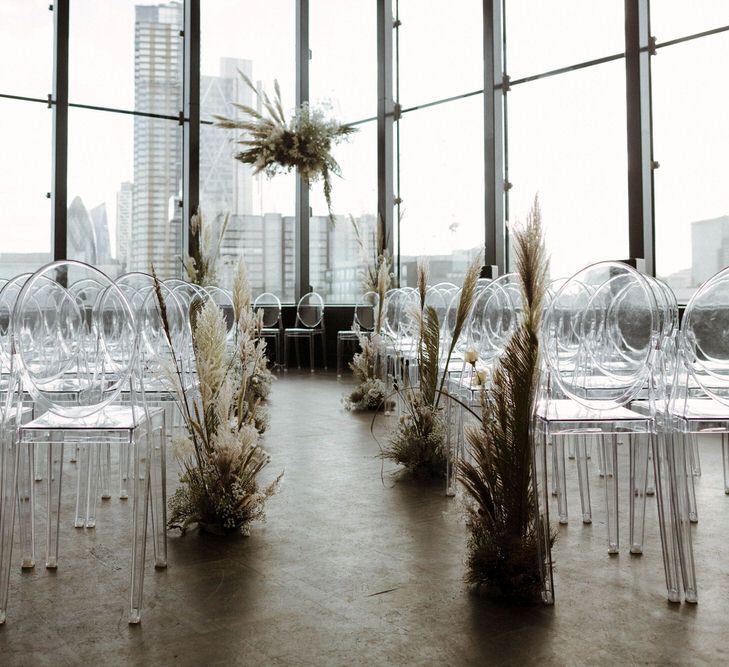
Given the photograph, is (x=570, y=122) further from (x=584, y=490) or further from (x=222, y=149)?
(x=584, y=490)

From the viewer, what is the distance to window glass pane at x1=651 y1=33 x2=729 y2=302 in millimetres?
6582

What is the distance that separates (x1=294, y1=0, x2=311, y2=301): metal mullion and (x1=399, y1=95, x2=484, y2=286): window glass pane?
1.48 m

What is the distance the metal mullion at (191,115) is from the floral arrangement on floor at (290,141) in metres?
2.27

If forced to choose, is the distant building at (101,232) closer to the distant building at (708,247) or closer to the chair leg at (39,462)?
the chair leg at (39,462)

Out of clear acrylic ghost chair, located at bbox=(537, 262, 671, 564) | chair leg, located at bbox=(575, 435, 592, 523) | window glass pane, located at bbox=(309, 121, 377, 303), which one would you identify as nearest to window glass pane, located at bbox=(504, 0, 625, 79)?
window glass pane, located at bbox=(309, 121, 377, 303)

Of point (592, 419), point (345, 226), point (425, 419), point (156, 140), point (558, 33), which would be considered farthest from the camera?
point (345, 226)

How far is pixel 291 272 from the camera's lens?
10.5 metres

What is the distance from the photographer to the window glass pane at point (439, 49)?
28.7 ft

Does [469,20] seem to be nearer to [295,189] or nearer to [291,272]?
[295,189]

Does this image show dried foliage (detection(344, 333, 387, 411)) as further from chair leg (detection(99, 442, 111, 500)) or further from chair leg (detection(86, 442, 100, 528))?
chair leg (detection(86, 442, 100, 528))

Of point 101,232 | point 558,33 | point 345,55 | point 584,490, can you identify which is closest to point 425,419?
point 584,490

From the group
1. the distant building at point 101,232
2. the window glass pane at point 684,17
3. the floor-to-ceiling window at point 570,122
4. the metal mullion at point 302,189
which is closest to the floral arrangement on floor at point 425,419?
the floor-to-ceiling window at point 570,122

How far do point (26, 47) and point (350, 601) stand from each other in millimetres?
8347

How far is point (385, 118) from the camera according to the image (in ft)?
31.5
